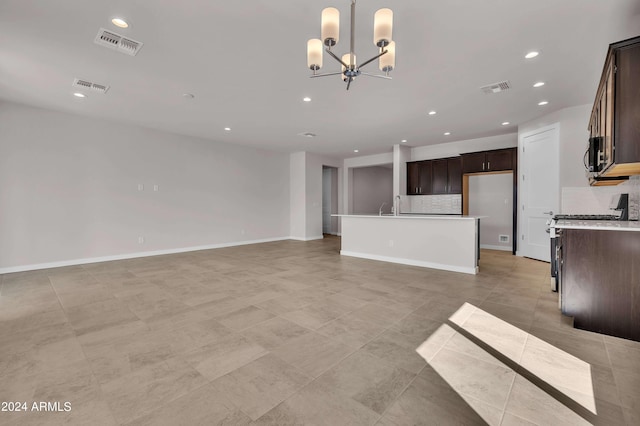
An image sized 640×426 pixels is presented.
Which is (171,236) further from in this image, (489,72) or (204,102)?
(489,72)

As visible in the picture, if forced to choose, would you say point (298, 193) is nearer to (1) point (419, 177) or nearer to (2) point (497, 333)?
(1) point (419, 177)

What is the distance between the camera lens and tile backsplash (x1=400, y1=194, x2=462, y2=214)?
7.41 metres

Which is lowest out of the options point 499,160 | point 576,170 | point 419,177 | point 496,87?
point 576,170

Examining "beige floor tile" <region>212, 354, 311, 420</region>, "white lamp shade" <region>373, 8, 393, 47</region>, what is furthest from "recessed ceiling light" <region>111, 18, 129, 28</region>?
"beige floor tile" <region>212, 354, 311, 420</region>

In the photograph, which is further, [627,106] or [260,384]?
[627,106]

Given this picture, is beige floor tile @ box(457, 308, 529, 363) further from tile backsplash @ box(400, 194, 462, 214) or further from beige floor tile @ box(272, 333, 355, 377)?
tile backsplash @ box(400, 194, 462, 214)

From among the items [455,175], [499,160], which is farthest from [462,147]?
[499,160]

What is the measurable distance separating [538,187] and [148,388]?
22.2ft

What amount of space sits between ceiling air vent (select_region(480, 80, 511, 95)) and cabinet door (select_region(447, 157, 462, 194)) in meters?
3.25

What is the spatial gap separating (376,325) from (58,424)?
2.22 m

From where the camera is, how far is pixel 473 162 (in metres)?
6.80

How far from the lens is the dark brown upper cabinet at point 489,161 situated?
20.7 ft

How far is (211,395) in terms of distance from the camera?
1.62 meters

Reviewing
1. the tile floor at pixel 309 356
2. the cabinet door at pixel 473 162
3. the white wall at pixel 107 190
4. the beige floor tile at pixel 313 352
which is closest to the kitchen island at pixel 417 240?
the tile floor at pixel 309 356
